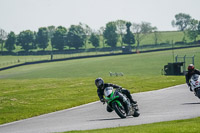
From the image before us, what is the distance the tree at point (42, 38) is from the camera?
181 metres

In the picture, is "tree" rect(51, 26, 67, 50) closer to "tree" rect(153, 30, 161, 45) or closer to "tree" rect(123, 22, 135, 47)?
"tree" rect(123, 22, 135, 47)

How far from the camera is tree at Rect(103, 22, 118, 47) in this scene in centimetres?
17250

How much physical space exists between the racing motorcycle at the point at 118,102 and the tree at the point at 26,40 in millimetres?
→ 166053

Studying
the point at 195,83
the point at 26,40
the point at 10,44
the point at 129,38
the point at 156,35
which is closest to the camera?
the point at 195,83

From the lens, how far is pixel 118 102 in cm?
1561

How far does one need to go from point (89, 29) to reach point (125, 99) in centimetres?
17313

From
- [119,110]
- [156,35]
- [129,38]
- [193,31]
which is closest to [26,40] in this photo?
[129,38]

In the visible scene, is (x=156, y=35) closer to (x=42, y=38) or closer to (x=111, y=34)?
(x=111, y=34)

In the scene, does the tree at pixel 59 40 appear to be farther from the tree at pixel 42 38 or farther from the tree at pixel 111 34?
the tree at pixel 111 34

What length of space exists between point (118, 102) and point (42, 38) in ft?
566

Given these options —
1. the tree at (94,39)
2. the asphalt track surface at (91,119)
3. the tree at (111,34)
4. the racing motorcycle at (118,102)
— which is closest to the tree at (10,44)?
the tree at (94,39)

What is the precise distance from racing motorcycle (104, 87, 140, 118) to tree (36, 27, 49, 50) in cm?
16417

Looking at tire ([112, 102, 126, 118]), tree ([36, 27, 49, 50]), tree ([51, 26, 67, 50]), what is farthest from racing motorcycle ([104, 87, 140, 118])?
tree ([36, 27, 49, 50])

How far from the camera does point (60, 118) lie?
1825 centimetres
